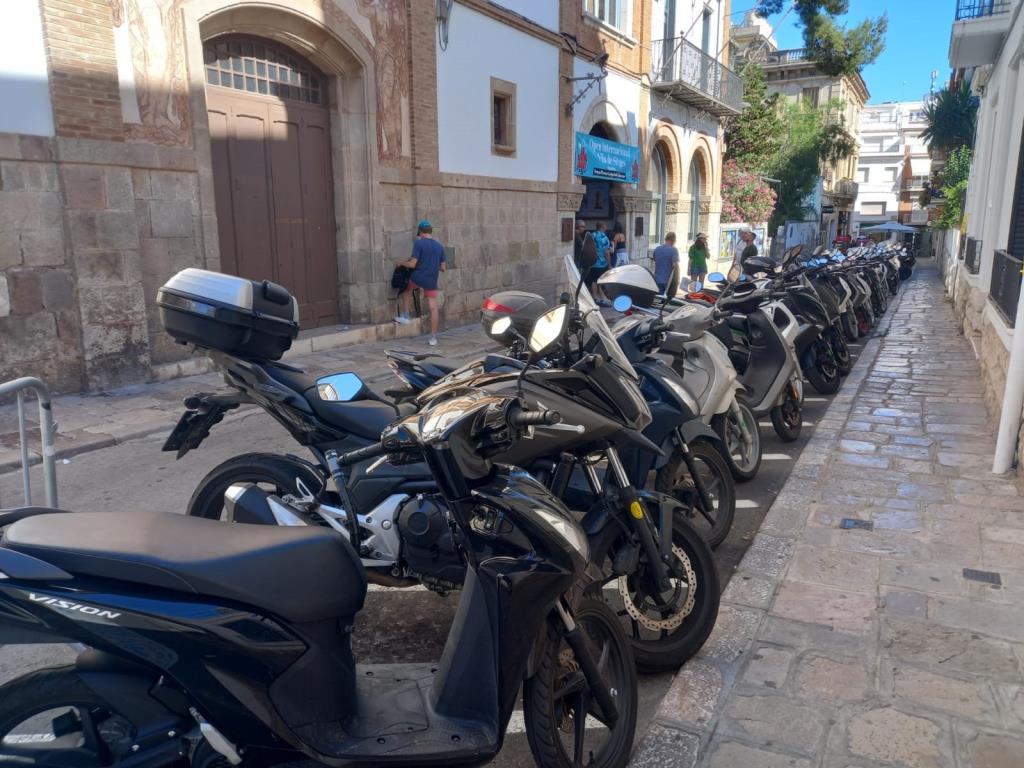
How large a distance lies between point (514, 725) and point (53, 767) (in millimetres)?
1464

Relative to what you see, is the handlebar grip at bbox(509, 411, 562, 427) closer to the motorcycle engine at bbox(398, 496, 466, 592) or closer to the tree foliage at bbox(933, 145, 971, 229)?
the motorcycle engine at bbox(398, 496, 466, 592)

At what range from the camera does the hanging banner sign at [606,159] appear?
54.6 feet

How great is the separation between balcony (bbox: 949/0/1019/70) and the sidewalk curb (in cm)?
904

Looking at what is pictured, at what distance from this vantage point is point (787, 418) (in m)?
6.17

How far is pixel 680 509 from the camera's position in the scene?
293 centimetres

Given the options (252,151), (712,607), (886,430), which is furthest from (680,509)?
(252,151)

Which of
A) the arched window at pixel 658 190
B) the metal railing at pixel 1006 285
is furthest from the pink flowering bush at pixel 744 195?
the metal railing at pixel 1006 285

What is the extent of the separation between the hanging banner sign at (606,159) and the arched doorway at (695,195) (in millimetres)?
5500

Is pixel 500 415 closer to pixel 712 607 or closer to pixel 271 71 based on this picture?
pixel 712 607

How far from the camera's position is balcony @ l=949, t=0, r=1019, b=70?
36.2ft

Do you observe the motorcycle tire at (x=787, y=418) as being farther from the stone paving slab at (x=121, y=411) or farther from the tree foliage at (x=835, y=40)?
the tree foliage at (x=835, y=40)

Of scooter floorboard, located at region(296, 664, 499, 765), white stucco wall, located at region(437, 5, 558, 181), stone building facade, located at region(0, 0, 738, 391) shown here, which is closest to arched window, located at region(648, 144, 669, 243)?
stone building facade, located at region(0, 0, 738, 391)

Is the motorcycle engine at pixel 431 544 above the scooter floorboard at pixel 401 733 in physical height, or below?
above

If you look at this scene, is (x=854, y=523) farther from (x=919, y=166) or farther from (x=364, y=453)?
(x=919, y=166)
